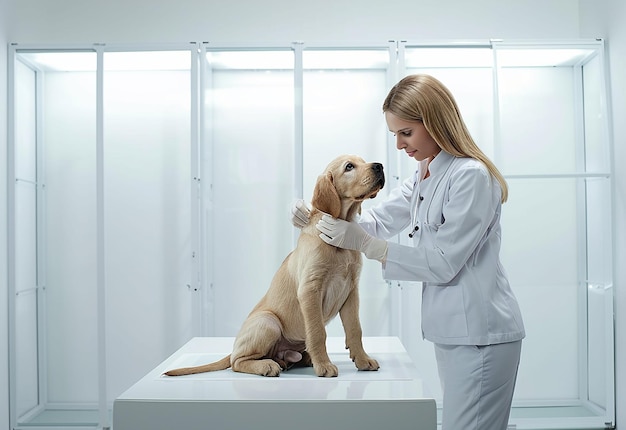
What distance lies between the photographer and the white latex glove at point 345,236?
1680 millimetres

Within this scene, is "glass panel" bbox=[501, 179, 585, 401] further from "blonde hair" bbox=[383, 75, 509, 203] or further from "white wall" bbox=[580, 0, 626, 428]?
"blonde hair" bbox=[383, 75, 509, 203]

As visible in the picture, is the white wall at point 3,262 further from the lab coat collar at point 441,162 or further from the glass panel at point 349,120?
the lab coat collar at point 441,162

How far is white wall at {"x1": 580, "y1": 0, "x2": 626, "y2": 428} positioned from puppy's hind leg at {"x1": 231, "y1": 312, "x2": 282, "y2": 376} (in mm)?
2250

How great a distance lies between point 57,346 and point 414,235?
7.84 ft

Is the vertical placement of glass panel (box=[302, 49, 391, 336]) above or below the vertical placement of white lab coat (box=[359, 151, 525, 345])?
above

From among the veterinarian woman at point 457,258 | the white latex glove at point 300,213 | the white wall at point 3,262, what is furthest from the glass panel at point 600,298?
the white wall at point 3,262

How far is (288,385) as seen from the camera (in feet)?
5.03

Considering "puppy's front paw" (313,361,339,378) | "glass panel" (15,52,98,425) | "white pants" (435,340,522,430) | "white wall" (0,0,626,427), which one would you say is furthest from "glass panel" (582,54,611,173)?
"glass panel" (15,52,98,425)

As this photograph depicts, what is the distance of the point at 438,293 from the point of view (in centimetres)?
181

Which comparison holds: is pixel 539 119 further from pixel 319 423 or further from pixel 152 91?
pixel 319 423

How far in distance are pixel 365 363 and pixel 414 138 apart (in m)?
0.69

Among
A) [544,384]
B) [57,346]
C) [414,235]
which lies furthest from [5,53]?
[544,384]

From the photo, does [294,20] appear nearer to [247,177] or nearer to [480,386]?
[247,177]

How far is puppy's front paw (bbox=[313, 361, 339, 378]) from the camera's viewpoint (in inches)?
64.1
